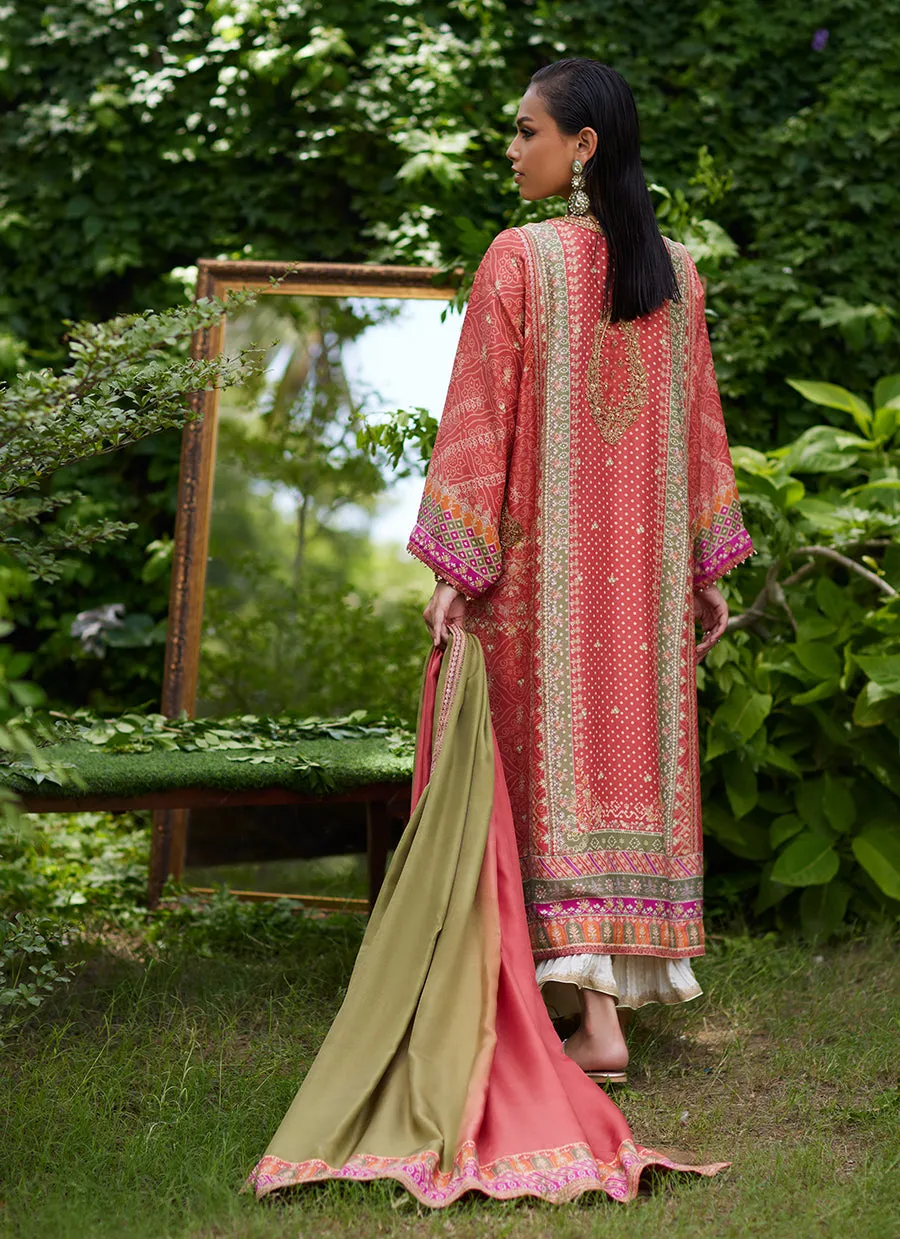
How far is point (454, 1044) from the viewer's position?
2.25m

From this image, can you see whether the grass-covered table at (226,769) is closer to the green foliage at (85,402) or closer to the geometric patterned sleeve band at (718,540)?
the green foliage at (85,402)

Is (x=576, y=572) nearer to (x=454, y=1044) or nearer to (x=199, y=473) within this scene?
(x=454, y=1044)

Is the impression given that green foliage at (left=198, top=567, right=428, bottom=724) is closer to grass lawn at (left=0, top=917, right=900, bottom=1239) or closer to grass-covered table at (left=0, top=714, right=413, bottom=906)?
grass-covered table at (left=0, top=714, right=413, bottom=906)

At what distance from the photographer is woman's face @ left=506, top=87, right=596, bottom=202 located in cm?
267

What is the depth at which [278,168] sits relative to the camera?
4.71 m

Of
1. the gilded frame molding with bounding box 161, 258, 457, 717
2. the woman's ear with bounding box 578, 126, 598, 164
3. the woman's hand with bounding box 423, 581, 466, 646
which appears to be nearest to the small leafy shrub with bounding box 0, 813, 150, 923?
the gilded frame molding with bounding box 161, 258, 457, 717

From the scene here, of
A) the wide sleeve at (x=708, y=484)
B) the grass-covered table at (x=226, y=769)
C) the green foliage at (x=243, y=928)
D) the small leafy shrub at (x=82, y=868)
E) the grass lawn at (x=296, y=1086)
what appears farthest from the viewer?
the small leafy shrub at (x=82, y=868)

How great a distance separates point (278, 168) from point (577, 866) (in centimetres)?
307

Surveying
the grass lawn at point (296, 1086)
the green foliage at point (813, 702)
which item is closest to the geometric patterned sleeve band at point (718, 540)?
the green foliage at point (813, 702)

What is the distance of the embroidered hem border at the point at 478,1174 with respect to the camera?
2012 millimetres

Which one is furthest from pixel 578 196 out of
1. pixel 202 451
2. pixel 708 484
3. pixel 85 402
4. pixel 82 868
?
pixel 82 868

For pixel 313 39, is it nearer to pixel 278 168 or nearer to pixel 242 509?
pixel 278 168

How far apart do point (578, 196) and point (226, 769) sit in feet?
4.95

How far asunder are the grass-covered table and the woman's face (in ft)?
4.54
